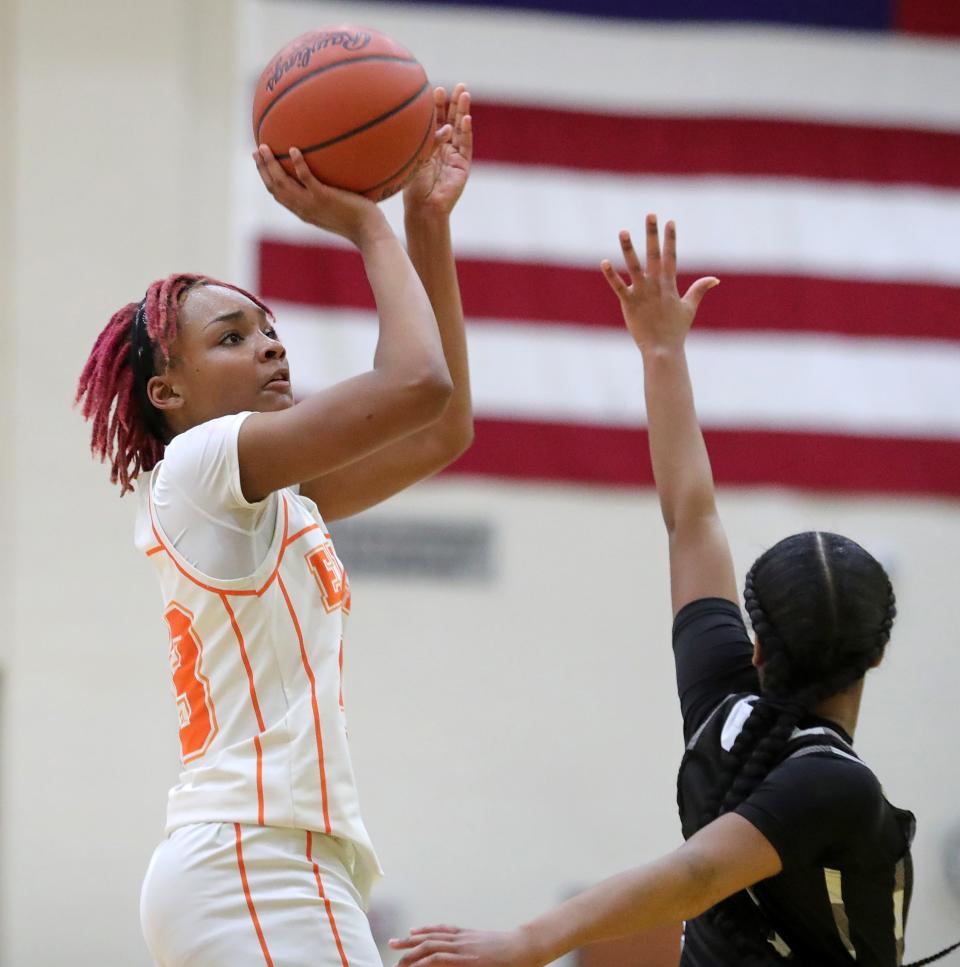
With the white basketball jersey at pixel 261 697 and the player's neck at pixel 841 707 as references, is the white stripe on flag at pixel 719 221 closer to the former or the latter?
the white basketball jersey at pixel 261 697

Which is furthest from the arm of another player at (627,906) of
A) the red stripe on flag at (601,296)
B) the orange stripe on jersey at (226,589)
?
the red stripe on flag at (601,296)

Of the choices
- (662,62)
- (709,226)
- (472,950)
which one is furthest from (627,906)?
(662,62)

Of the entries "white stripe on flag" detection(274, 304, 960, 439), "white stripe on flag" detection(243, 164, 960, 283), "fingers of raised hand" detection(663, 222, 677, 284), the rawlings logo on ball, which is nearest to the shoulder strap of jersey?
"fingers of raised hand" detection(663, 222, 677, 284)

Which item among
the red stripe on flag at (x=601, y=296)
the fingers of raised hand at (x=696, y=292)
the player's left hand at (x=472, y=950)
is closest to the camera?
the player's left hand at (x=472, y=950)

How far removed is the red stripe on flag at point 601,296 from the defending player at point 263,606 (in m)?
3.65

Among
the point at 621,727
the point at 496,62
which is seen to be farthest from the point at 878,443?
the point at 496,62

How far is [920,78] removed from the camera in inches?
256

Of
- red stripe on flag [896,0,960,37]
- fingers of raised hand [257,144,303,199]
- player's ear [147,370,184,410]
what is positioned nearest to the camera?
fingers of raised hand [257,144,303,199]

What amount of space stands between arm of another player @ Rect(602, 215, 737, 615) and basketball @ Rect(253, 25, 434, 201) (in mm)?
413

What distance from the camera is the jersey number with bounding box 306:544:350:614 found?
7.57ft

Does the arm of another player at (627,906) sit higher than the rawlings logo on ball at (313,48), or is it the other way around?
the rawlings logo on ball at (313,48)

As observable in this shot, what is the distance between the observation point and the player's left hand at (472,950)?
175 cm

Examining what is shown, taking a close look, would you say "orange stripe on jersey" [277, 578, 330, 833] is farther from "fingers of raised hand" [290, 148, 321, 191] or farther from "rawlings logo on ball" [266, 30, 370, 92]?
"rawlings logo on ball" [266, 30, 370, 92]

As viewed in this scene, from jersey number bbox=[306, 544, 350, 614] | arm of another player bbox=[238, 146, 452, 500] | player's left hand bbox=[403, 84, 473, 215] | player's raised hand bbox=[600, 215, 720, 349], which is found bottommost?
jersey number bbox=[306, 544, 350, 614]
